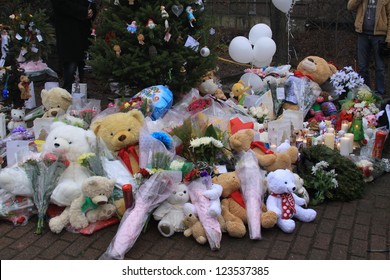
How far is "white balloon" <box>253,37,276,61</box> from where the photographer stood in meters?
6.42

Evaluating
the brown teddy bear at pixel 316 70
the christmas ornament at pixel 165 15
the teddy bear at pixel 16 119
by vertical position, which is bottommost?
the teddy bear at pixel 16 119

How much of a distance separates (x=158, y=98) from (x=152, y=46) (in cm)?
77

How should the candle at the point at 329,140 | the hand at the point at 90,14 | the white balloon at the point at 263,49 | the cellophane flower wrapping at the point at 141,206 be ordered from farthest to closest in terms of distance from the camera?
the hand at the point at 90,14
the white balloon at the point at 263,49
the candle at the point at 329,140
the cellophane flower wrapping at the point at 141,206

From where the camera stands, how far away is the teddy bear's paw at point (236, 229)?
11.7 ft

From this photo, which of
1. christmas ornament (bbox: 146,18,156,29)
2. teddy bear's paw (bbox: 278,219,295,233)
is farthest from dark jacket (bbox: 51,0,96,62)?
teddy bear's paw (bbox: 278,219,295,233)

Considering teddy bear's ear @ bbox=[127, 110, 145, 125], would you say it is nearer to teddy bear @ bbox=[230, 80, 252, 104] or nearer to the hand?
teddy bear @ bbox=[230, 80, 252, 104]

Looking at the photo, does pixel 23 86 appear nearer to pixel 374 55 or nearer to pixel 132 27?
pixel 132 27

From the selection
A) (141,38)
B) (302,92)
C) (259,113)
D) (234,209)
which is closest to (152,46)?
(141,38)

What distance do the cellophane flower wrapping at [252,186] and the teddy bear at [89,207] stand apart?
1.13 meters

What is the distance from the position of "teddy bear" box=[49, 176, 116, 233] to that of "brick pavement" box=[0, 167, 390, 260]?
10cm

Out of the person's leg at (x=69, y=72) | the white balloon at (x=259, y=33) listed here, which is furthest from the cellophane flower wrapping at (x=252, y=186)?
the person's leg at (x=69, y=72)

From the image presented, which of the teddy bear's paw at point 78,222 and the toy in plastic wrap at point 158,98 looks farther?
the toy in plastic wrap at point 158,98

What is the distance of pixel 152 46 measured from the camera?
221 inches

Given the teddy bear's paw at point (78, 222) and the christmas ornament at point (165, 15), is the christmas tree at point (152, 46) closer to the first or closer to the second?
the christmas ornament at point (165, 15)
